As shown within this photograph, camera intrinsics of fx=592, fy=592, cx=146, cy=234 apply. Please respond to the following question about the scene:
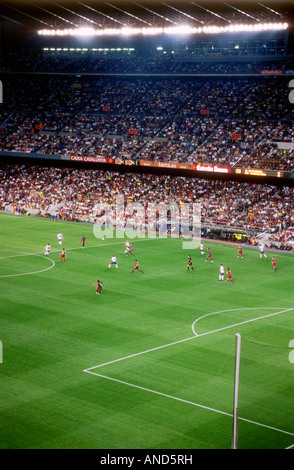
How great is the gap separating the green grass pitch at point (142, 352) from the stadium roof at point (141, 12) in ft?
85.1

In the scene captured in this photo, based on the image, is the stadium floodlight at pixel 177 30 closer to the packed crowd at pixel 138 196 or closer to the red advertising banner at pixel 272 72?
the red advertising banner at pixel 272 72

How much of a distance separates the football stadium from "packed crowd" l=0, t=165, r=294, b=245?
25cm

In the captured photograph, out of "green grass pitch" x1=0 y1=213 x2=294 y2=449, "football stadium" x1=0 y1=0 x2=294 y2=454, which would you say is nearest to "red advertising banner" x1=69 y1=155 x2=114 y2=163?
"football stadium" x1=0 y1=0 x2=294 y2=454

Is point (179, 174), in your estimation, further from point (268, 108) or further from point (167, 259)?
point (167, 259)

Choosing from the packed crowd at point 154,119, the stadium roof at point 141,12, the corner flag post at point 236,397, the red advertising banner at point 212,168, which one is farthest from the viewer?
the packed crowd at point 154,119

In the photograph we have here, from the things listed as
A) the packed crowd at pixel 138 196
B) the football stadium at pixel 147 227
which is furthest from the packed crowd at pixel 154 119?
the packed crowd at pixel 138 196

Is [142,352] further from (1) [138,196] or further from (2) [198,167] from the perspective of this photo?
(1) [138,196]

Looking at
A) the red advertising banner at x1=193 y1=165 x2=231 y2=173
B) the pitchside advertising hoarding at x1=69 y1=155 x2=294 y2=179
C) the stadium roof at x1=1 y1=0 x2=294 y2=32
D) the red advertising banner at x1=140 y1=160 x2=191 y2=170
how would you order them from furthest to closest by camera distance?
1. the red advertising banner at x1=140 y1=160 x2=191 y2=170
2. the red advertising banner at x1=193 y1=165 x2=231 y2=173
3. the stadium roof at x1=1 y1=0 x2=294 y2=32
4. the pitchside advertising hoarding at x1=69 y1=155 x2=294 y2=179

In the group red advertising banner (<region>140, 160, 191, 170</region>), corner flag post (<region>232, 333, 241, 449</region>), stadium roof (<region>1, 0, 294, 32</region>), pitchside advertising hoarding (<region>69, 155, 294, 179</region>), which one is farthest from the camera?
red advertising banner (<region>140, 160, 191, 170</region>)

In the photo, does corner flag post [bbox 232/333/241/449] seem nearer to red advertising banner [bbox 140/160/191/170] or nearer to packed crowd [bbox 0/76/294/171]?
packed crowd [bbox 0/76/294/171]

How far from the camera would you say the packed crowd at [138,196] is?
56.5 meters

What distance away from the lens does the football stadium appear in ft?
61.3

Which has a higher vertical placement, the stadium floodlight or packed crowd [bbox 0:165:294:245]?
the stadium floodlight

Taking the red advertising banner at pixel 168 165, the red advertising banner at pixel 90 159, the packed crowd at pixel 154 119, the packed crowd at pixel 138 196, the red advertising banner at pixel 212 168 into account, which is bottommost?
the packed crowd at pixel 138 196
